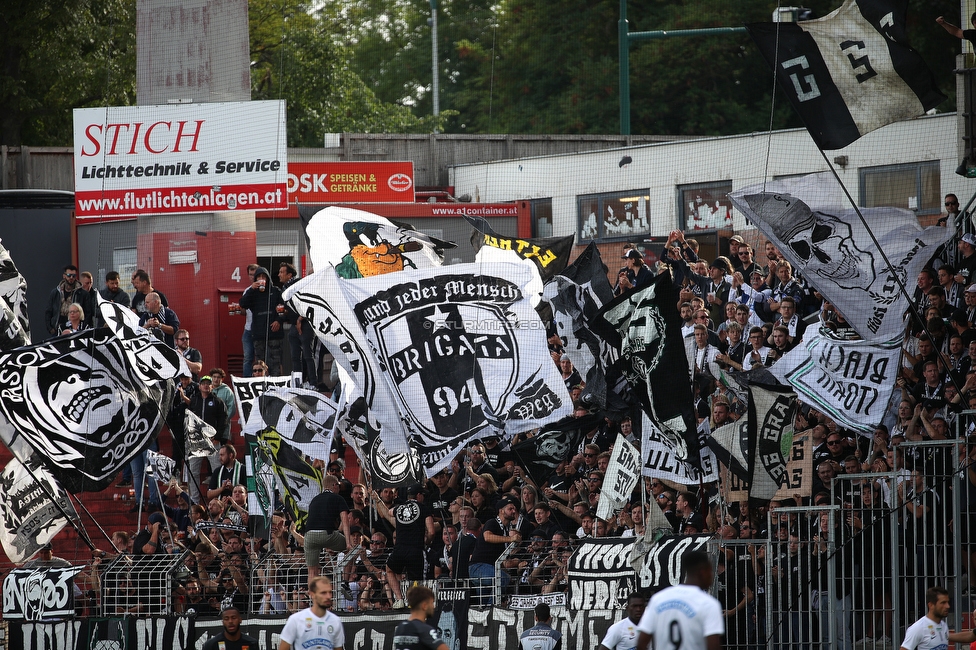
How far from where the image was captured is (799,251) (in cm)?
1476

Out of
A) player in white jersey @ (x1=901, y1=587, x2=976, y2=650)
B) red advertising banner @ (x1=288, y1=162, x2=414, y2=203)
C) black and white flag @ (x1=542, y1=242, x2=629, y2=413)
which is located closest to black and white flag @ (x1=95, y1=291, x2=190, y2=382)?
black and white flag @ (x1=542, y1=242, x2=629, y2=413)

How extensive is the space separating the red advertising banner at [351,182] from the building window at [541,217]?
2.45 m

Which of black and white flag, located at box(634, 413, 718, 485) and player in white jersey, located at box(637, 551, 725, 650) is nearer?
player in white jersey, located at box(637, 551, 725, 650)

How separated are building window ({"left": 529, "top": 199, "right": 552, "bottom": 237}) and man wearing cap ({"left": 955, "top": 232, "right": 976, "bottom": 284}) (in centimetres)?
1268

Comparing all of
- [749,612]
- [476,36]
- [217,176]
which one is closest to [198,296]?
[217,176]

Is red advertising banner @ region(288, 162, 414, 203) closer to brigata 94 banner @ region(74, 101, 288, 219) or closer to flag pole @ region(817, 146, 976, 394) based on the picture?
brigata 94 banner @ region(74, 101, 288, 219)

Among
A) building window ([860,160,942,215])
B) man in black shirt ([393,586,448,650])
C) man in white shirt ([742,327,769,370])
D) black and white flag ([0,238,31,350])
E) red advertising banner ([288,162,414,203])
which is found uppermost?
red advertising banner ([288,162,414,203])

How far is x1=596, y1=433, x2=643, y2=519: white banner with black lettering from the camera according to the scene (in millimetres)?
13797

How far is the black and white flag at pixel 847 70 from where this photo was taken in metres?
13.9

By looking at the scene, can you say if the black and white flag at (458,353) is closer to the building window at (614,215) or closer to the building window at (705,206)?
the building window at (705,206)

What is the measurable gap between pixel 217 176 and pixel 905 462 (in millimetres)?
12308

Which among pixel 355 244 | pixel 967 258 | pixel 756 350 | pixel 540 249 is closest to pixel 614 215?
pixel 540 249

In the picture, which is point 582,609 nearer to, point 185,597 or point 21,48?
point 185,597

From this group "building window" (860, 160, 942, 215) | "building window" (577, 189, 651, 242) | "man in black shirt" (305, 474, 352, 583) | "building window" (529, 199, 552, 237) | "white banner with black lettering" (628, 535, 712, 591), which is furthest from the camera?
"building window" (529, 199, 552, 237)
